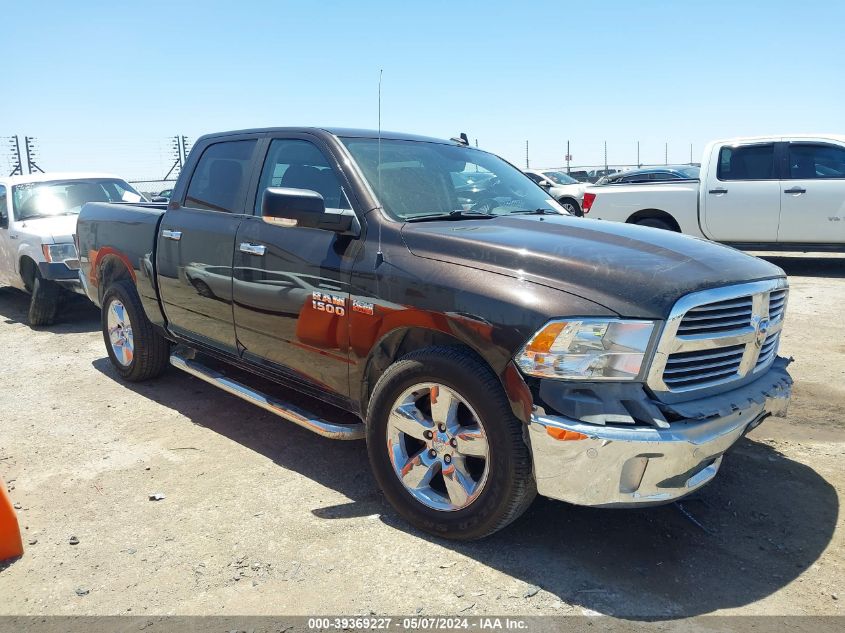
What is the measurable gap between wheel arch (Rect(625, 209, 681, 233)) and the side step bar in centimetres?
770

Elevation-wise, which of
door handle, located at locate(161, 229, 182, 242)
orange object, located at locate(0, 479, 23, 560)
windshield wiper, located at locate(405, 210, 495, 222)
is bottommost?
orange object, located at locate(0, 479, 23, 560)

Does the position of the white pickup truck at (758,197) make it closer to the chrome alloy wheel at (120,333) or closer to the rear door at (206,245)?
the rear door at (206,245)

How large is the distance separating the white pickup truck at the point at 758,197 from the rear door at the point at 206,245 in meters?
7.44

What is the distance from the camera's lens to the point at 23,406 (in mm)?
5234

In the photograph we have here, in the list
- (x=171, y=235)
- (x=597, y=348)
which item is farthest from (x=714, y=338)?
(x=171, y=235)

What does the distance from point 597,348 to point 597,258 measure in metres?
0.46

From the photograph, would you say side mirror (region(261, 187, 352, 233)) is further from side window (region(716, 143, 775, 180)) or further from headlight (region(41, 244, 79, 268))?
side window (region(716, 143, 775, 180))

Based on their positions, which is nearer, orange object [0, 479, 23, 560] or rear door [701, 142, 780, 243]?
orange object [0, 479, 23, 560]

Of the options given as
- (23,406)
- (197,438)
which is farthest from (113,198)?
(197,438)

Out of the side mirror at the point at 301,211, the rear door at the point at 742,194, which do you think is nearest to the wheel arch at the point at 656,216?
the rear door at the point at 742,194

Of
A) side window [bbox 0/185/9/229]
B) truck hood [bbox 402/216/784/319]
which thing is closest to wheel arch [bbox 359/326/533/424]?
truck hood [bbox 402/216/784/319]

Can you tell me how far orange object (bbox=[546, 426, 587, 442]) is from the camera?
102 inches

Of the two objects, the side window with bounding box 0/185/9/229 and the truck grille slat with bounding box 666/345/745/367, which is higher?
the side window with bounding box 0/185/9/229

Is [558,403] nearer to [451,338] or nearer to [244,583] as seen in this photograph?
[451,338]
